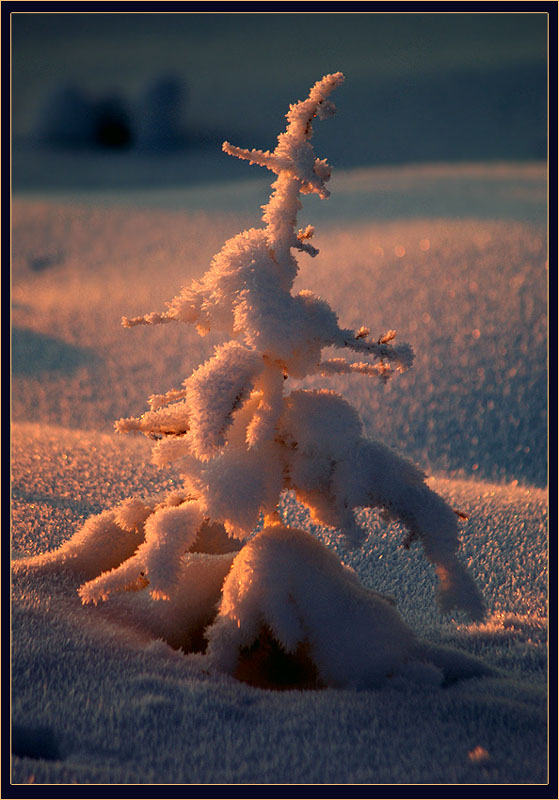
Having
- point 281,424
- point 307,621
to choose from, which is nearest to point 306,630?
point 307,621

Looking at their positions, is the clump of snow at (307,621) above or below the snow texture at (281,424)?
below

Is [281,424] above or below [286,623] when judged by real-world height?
above

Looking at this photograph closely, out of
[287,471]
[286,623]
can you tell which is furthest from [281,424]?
[286,623]

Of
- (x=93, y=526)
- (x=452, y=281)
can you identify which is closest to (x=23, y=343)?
(x=452, y=281)

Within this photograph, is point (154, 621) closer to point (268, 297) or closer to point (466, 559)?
point (268, 297)

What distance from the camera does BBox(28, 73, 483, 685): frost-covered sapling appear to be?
183cm

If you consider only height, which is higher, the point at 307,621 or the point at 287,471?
the point at 287,471

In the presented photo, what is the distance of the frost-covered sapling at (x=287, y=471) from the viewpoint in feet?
6.01

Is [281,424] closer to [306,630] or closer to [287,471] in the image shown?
[287,471]

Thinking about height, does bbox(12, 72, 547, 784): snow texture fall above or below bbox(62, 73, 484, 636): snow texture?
below

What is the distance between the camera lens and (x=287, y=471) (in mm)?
1919

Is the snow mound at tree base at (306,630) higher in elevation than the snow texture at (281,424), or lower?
lower

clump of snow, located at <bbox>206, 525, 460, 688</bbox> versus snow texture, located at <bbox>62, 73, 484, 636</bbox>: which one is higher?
snow texture, located at <bbox>62, 73, 484, 636</bbox>

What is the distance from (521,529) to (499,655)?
0.89m
